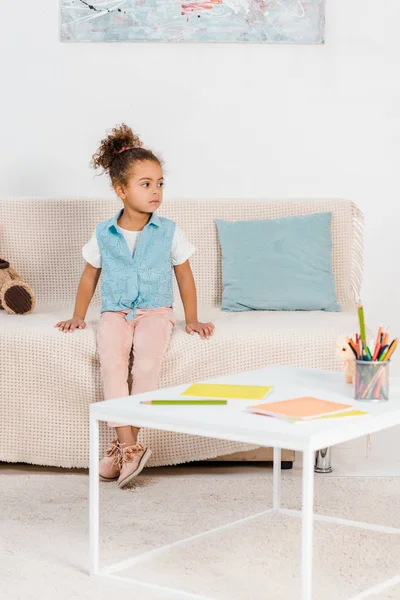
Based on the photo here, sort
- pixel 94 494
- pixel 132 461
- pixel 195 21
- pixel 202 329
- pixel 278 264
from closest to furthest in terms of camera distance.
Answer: pixel 94 494 → pixel 132 461 → pixel 202 329 → pixel 278 264 → pixel 195 21

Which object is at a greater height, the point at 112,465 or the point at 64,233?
the point at 64,233

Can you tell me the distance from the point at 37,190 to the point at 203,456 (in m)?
1.54

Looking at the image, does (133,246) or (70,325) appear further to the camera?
(133,246)

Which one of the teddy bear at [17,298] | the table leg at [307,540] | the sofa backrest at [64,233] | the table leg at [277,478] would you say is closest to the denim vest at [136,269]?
the teddy bear at [17,298]

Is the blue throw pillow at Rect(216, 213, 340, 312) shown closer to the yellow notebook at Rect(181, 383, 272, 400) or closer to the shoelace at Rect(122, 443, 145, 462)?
the shoelace at Rect(122, 443, 145, 462)

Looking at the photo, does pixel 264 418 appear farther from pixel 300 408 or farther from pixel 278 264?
pixel 278 264

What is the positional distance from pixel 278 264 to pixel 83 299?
64cm

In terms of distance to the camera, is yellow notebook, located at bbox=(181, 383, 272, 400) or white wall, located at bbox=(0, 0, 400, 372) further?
white wall, located at bbox=(0, 0, 400, 372)

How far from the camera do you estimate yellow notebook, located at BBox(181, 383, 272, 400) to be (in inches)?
69.4

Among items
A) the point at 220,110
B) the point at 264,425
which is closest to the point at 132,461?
the point at 264,425

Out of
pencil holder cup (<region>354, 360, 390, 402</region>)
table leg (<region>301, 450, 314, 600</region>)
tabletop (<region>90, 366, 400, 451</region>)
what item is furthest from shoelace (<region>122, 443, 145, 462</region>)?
table leg (<region>301, 450, 314, 600</region>)

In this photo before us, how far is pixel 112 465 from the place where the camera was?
2.41m

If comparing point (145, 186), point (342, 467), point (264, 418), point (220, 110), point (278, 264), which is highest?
point (220, 110)

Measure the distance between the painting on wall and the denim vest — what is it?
45.0 inches
